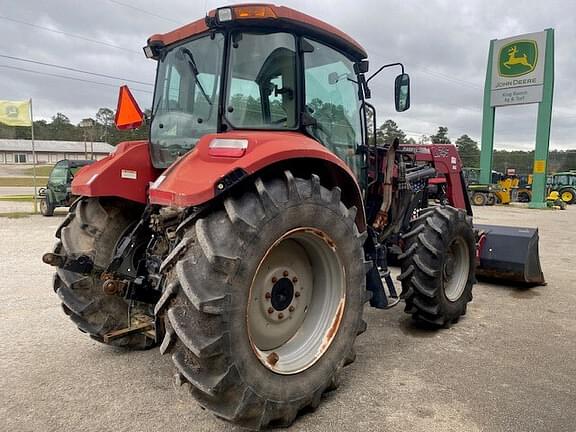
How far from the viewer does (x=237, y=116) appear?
121 inches

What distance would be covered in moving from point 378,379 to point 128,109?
3.06m

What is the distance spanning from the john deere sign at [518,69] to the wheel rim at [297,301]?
2457 cm

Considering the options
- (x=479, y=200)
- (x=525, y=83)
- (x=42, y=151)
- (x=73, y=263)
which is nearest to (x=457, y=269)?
(x=73, y=263)

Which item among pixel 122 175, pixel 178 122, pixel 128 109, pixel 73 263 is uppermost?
pixel 128 109

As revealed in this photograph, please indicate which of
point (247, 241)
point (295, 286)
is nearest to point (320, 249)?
point (295, 286)

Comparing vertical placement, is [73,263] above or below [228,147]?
below

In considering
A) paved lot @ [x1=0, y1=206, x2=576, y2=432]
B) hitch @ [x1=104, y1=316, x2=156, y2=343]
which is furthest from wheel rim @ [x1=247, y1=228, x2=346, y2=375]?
hitch @ [x1=104, y1=316, x2=156, y2=343]

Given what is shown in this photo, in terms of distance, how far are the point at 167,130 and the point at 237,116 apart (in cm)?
84

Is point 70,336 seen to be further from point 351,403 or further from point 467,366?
point 467,366

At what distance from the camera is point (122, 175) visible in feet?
11.5

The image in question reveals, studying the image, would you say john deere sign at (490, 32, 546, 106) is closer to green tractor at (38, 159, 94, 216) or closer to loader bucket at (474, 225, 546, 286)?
loader bucket at (474, 225, 546, 286)

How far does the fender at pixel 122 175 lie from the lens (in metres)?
3.37

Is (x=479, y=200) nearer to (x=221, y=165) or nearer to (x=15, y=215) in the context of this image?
(x=15, y=215)

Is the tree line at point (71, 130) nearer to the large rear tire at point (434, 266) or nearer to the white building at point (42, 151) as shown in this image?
the white building at point (42, 151)
